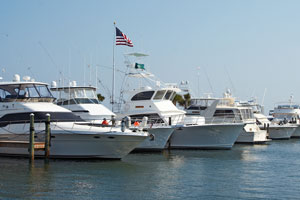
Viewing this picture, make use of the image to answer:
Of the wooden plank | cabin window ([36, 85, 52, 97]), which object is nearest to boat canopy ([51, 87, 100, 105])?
cabin window ([36, 85, 52, 97])

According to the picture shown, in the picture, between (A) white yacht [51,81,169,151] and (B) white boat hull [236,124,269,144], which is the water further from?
(B) white boat hull [236,124,269,144]

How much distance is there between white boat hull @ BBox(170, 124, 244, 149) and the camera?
30969 millimetres

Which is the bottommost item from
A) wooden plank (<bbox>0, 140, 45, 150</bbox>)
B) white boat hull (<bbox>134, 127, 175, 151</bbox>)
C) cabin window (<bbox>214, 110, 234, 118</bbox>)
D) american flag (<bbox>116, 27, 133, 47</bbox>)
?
white boat hull (<bbox>134, 127, 175, 151</bbox>)

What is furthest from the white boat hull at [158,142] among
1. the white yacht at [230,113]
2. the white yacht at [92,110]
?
the white yacht at [230,113]

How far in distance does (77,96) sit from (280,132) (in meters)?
23.8

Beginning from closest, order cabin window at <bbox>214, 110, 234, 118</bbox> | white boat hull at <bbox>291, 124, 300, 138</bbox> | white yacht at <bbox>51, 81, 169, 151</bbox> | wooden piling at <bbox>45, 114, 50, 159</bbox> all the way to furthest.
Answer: wooden piling at <bbox>45, 114, 50, 159</bbox> → white yacht at <bbox>51, 81, 169, 151</bbox> → cabin window at <bbox>214, 110, 234, 118</bbox> → white boat hull at <bbox>291, 124, 300, 138</bbox>

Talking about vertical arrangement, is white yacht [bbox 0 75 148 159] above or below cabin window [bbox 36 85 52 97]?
below

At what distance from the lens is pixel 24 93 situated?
80.7ft

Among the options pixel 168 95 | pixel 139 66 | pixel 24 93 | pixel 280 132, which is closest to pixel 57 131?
pixel 24 93

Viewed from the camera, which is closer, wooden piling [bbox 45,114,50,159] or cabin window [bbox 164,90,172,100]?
wooden piling [bbox 45,114,50,159]

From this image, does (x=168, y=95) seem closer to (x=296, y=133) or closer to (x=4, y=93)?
(x=4, y=93)

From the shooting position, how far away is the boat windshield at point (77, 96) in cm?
3130

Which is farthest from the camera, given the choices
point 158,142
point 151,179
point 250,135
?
point 250,135

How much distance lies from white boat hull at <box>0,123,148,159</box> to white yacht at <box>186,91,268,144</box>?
14.6m
